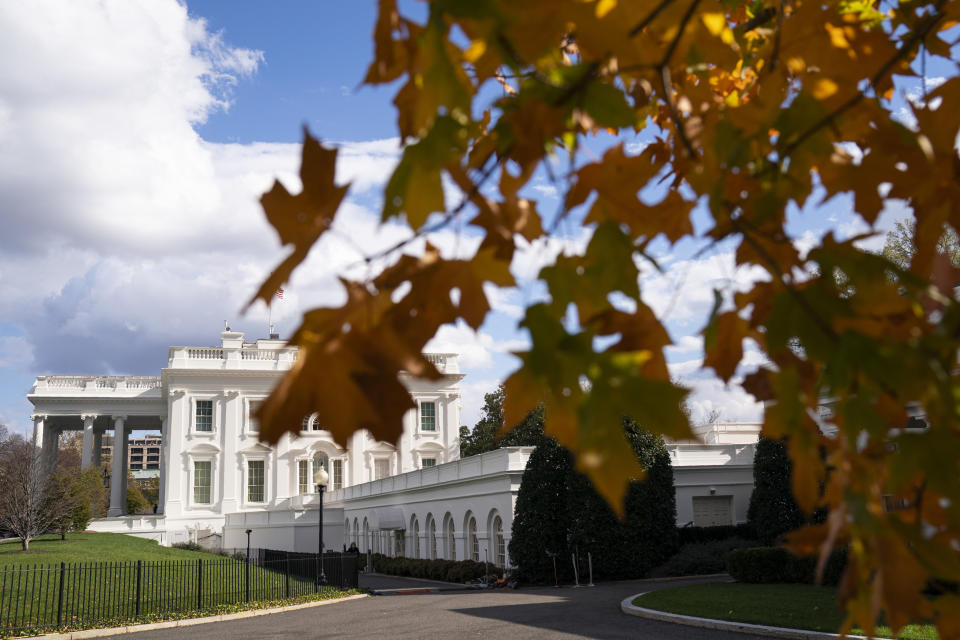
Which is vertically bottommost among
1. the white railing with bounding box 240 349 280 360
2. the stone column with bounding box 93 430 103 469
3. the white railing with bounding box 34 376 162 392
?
the stone column with bounding box 93 430 103 469

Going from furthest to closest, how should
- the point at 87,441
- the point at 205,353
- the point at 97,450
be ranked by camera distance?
the point at 97,450 < the point at 87,441 < the point at 205,353

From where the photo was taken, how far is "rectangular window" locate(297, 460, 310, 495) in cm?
5516

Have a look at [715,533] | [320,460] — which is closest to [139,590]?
[715,533]

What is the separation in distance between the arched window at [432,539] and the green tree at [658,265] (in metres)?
32.2

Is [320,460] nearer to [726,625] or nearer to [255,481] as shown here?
[255,481]

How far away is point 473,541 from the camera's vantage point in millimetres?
28875

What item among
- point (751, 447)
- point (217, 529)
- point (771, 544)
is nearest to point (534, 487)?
point (771, 544)

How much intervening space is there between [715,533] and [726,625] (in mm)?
14812

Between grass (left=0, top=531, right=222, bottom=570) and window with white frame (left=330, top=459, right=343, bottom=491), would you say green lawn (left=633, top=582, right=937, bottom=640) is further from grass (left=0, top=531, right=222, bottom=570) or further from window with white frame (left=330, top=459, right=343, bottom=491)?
window with white frame (left=330, top=459, right=343, bottom=491)

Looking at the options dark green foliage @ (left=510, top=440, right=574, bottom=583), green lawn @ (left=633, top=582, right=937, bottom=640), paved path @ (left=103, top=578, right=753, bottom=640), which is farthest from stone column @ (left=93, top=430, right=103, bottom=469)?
green lawn @ (left=633, top=582, right=937, bottom=640)

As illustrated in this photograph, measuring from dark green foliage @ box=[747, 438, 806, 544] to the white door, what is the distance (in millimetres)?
4999

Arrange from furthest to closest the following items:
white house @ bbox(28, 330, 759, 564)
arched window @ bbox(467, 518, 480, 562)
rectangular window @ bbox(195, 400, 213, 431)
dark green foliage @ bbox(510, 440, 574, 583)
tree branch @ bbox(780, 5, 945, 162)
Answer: rectangular window @ bbox(195, 400, 213, 431) → white house @ bbox(28, 330, 759, 564) → arched window @ bbox(467, 518, 480, 562) → dark green foliage @ bbox(510, 440, 574, 583) → tree branch @ bbox(780, 5, 945, 162)

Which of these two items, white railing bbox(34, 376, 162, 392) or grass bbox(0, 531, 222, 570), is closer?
grass bbox(0, 531, 222, 570)

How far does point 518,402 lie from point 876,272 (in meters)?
0.54
